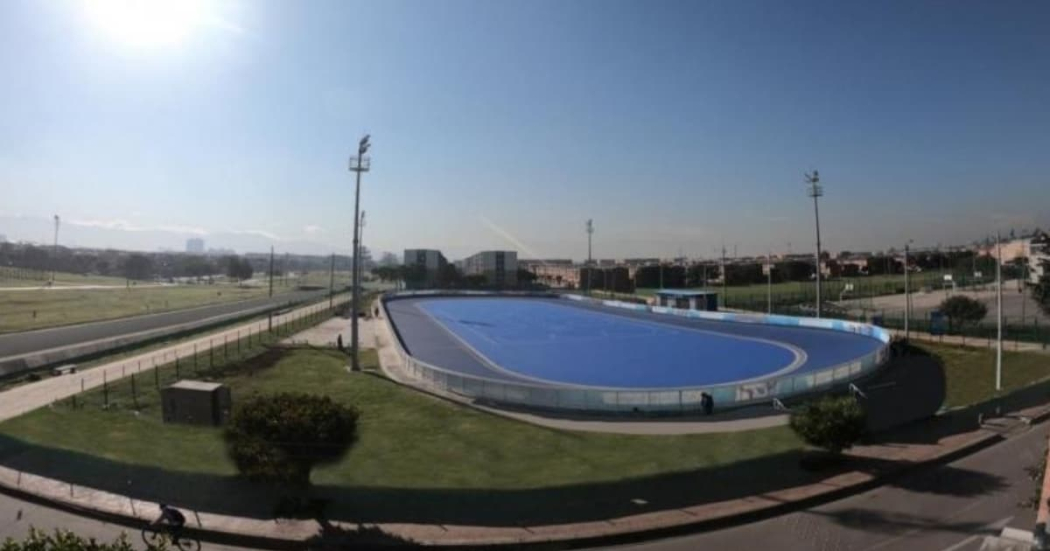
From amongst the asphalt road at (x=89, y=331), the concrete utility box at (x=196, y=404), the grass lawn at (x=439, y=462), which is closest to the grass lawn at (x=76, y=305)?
the asphalt road at (x=89, y=331)

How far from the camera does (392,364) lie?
100ft

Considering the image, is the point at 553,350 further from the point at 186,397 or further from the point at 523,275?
the point at 523,275

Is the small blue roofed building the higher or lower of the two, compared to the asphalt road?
higher

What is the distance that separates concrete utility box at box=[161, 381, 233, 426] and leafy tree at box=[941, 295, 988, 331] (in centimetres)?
3969

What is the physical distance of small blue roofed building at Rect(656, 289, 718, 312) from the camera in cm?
5644

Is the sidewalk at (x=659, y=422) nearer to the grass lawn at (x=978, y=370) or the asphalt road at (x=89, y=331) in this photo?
the grass lawn at (x=978, y=370)

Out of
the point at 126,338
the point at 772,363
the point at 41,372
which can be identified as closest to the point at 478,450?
the point at 772,363

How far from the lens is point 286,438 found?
33.8ft

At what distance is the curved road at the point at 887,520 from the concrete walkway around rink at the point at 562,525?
0.19 metres

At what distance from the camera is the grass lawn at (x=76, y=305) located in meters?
47.0

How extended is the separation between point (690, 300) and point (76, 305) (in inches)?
2170

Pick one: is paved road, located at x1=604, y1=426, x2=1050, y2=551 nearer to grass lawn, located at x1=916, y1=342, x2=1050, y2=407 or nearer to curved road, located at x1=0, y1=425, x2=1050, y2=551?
curved road, located at x1=0, y1=425, x2=1050, y2=551

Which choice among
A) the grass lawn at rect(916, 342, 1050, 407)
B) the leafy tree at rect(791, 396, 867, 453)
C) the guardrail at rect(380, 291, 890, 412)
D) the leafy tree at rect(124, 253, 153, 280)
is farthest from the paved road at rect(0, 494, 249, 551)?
the leafy tree at rect(124, 253, 153, 280)

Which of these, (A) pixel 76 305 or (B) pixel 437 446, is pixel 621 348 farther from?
(A) pixel 76 305
